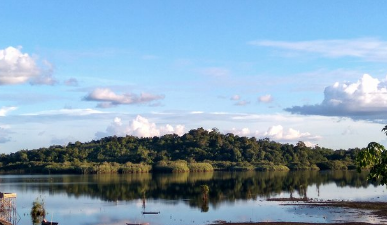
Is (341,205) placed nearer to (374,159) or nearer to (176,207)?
(176,207)

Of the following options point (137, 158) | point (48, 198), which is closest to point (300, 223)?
point (48, 198)

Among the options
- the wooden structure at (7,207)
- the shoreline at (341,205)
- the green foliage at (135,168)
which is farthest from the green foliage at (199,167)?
the wooden structure at (7,207)

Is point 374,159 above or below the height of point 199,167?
above

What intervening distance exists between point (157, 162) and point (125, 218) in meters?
131

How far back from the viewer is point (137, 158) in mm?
189500

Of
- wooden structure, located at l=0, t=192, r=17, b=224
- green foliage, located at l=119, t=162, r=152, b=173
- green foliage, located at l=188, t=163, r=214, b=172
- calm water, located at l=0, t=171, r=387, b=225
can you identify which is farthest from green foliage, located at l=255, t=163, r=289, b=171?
wooden structure, located at l=0, t=192, r=17, b=224

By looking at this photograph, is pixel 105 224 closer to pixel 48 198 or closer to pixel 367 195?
pixel 48 198

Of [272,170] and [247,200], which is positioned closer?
[247,200]

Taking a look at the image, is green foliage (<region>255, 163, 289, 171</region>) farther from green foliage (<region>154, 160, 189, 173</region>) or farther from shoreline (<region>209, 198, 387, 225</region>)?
shoreline (<region>209, 198, 387, 225</region>)

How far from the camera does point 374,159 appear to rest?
16.7 m

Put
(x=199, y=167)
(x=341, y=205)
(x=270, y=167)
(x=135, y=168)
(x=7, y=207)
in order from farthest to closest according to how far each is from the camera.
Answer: (x=270, y=167) → (x=199, y=167) → (x=135, y=168) → (x=341, y=205) → (x=7, y=207)

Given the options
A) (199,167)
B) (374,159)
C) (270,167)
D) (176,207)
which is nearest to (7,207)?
(176,207)

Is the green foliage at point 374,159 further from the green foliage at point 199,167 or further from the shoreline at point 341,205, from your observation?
the green foliage at point 199,167

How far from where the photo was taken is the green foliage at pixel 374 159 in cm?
1645
